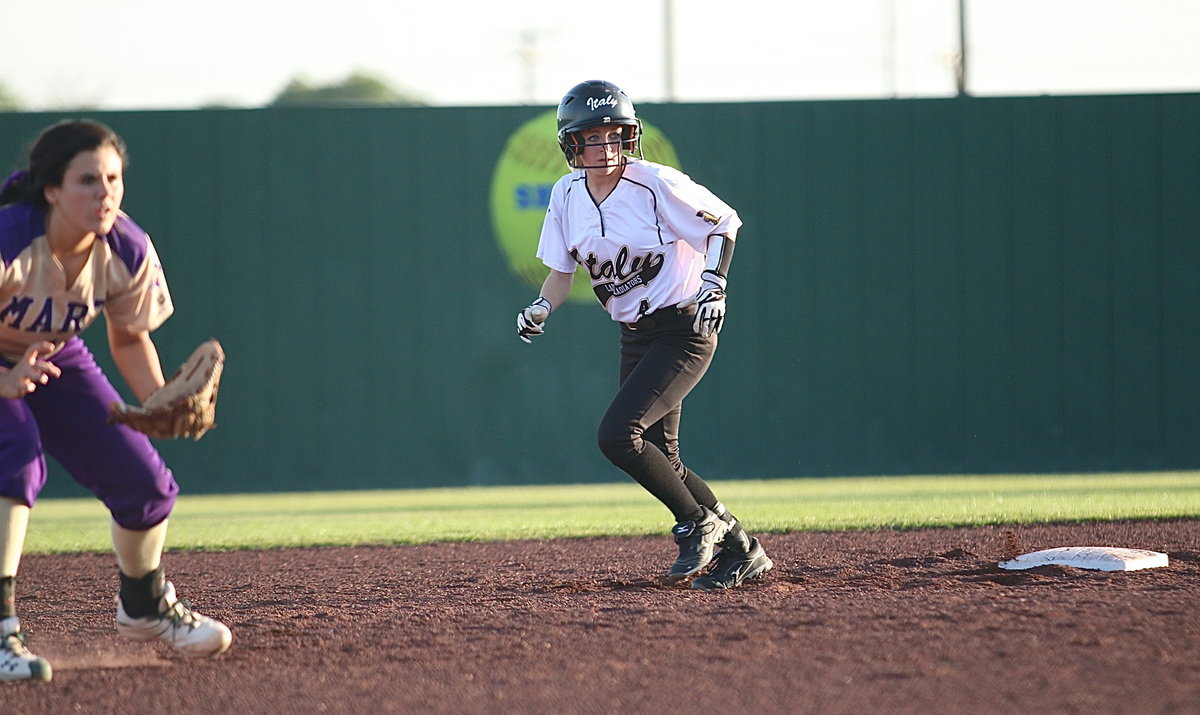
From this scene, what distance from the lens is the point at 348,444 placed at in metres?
11.1

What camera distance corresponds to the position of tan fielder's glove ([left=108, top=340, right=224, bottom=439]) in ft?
12.5

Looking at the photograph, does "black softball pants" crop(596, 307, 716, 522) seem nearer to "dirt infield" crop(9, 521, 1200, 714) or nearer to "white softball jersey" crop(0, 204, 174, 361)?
"dirt infield" crop(9, 521, 1200, 714)

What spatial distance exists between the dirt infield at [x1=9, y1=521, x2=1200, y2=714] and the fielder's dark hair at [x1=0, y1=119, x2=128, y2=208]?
1.37 metres

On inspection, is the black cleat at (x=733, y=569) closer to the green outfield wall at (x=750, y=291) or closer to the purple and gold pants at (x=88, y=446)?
the purple and gold pants at (x=88, y=446)

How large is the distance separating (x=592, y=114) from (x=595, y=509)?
177 inches

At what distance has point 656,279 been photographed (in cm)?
516

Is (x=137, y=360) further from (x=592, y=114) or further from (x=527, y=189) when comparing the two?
(x=527, y=189)

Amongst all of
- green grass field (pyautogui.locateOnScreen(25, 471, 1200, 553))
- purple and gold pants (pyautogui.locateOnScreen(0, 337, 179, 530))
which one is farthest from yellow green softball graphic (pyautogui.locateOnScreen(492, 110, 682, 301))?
purple and gold pants (pyautogui.locateOnScreen(0, 337, 179, 530))

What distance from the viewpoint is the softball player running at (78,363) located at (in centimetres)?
368

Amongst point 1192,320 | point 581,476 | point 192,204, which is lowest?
point 581,476

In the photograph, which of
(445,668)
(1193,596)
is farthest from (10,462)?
(1193,596)

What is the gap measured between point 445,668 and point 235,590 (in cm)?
215

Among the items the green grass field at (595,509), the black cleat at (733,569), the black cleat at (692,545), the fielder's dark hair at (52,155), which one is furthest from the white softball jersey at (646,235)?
the green grass field at (595,509)

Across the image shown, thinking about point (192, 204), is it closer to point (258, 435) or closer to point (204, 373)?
point (258, 435)
